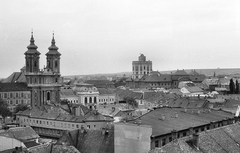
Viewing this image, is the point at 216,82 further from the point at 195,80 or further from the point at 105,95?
the point at 105,95

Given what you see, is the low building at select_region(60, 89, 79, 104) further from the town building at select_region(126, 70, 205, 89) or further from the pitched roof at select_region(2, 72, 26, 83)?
the town building at select_region(126, 70, 205, 89)

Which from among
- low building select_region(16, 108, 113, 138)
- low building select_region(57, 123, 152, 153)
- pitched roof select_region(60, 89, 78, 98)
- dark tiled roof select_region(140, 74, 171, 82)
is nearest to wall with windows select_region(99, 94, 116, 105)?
pitched roof select_region(60, 89, 78, 98)

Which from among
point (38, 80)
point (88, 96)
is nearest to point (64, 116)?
point (38, 80)

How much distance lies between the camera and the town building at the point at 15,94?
322 ft

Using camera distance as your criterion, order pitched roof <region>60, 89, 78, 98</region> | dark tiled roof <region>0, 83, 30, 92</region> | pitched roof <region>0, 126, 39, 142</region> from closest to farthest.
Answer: pitched roof <region>0, 126, 39, 142</region> < dark tiled roof <region>0, 83, 30, 92</region> < pitched roof <region>60, 89, 78, 98</region>

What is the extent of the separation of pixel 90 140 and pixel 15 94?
68.1m

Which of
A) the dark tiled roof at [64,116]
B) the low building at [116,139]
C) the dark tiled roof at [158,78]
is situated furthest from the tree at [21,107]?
the dark tiled roof at [158,78]

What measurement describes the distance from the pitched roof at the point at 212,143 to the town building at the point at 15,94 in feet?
244

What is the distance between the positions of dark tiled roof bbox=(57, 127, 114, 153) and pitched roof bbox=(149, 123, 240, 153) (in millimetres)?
9267

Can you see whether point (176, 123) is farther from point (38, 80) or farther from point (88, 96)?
point (88, 96)

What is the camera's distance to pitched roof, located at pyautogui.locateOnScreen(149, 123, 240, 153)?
26.4m

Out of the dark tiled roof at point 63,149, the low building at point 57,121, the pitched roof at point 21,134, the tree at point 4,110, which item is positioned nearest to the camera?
the dark tiled roof at point 63,149

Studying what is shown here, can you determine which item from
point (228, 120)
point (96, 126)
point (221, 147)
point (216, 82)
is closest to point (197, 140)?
point (221, 147)

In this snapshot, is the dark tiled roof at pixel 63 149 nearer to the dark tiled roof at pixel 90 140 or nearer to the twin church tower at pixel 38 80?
the dark tiled roof at pixel 90 140
